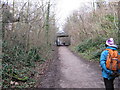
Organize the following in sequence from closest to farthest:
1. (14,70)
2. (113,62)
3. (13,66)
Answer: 1. (113,62)
2. (14,70)
3. (13,66)

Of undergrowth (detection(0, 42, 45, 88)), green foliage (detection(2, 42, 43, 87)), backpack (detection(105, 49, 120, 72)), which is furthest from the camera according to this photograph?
green foliage (detection(2, 42, 43, 87))

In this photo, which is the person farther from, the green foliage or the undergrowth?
the green foliage

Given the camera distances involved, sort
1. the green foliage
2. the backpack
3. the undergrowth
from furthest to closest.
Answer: the green foliage
the undergrowth
the backpack

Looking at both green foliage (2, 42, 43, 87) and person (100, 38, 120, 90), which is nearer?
person (100, 38, 120, 90)

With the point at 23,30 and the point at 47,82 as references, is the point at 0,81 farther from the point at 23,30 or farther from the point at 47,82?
the point at 23,30

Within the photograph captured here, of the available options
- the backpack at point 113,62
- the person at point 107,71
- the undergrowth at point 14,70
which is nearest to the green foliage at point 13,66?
the undergrowth at point 14,70

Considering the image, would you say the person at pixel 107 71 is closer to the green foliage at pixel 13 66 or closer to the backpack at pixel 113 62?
the backpack at pixel 113 62

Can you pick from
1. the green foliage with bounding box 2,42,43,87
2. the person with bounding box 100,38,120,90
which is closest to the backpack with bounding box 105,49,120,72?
the person with bounding box 100,38,120,90

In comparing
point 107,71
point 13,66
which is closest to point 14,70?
point 13,66

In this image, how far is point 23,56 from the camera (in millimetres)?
8586

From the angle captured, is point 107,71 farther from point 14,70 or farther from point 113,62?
point 14,70

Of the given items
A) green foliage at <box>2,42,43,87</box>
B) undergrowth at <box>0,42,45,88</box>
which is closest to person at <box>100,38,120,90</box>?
undergrowth at <box>0,42,45,88</box>

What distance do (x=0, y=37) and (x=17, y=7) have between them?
2.94 m

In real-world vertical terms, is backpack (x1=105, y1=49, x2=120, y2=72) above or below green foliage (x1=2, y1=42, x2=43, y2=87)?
above
